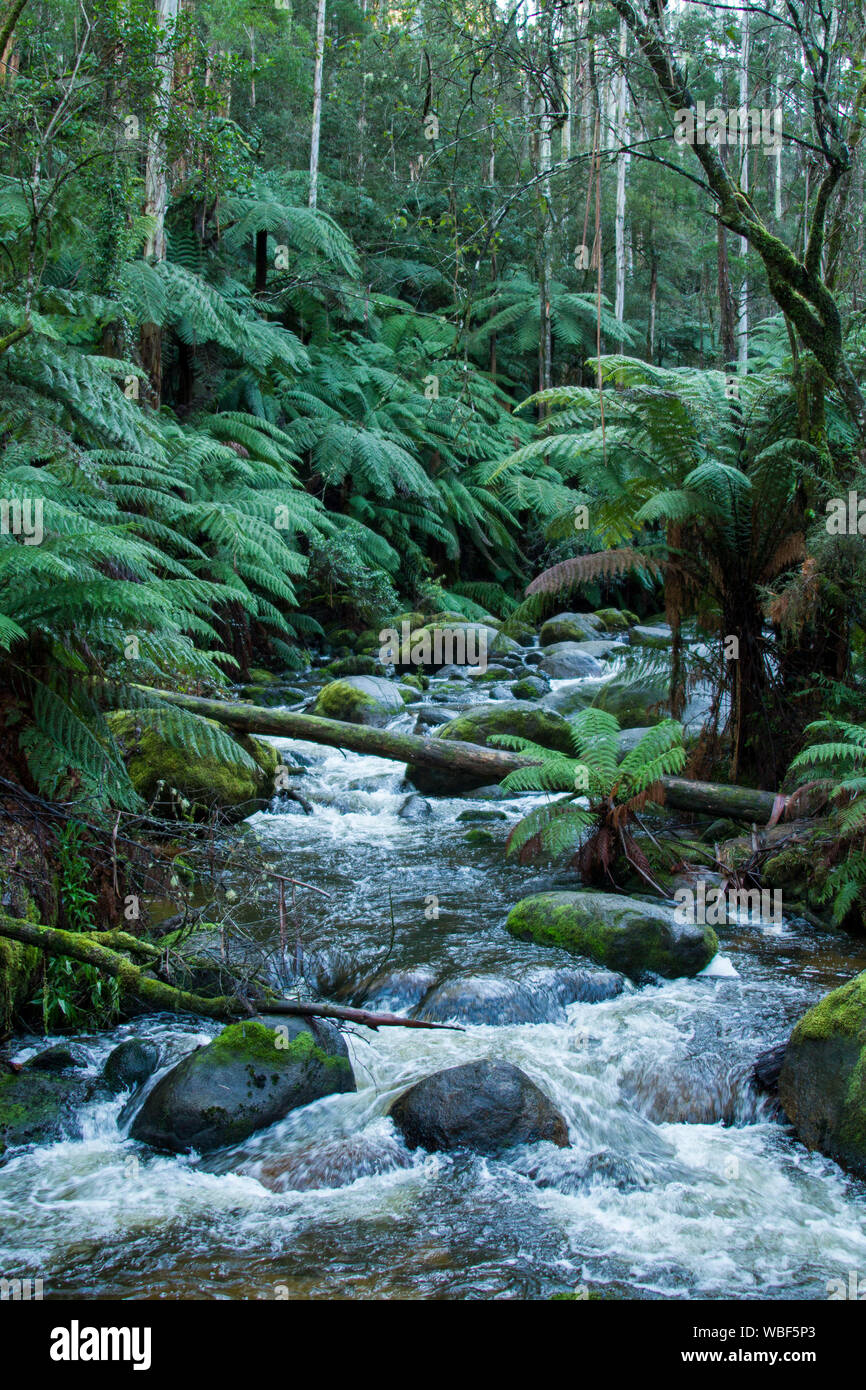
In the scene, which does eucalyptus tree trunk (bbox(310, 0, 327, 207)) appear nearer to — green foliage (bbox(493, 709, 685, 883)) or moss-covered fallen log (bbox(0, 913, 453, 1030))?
green foliage (bbox(493, 709, 685, 883))

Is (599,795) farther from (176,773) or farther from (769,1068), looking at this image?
(176,773)

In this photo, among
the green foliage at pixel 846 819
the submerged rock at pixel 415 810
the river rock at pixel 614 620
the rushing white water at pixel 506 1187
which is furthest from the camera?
the river rock at pixel 614 620

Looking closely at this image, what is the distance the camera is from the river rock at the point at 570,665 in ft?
39.0

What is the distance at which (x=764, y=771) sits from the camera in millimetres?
5980

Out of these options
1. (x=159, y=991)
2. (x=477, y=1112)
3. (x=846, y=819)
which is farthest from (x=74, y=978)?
(x=846, y=819)

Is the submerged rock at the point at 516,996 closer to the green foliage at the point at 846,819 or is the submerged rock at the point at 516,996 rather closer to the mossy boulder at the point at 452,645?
the green foliage at the point at 846,819

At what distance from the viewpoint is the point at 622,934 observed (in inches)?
178

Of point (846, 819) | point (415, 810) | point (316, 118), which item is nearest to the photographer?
point (846, 819)

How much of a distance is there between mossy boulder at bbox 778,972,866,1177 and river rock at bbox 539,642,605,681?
27.8 ft

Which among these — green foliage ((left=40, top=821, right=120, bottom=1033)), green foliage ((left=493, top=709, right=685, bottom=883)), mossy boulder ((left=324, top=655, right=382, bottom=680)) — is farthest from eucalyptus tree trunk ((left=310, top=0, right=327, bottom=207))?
green foliage ((left=40, top=821, right=120, bottom=1033))

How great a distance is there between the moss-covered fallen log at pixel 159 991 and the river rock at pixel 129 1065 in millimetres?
290

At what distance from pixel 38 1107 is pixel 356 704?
6012 millimetres

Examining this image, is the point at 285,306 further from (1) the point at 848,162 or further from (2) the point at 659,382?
(1) the point at 848,162

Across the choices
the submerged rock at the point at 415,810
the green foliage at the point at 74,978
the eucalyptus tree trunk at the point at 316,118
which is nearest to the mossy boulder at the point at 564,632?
the submerged rock at the point at 415,810
